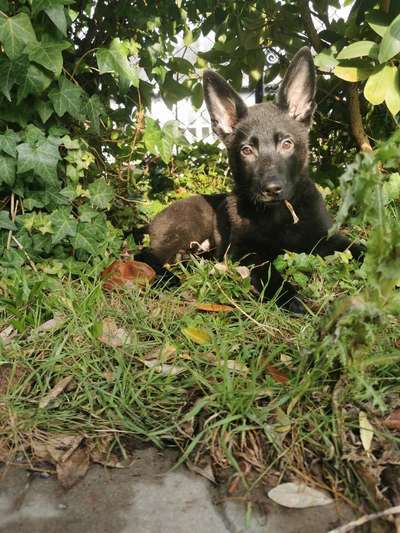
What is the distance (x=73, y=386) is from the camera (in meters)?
2.06

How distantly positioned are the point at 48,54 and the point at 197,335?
1.46 metres

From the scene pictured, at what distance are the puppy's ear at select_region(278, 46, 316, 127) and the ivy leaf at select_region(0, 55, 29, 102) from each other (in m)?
1.56

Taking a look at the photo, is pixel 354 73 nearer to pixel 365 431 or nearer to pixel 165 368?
pixel 165 368

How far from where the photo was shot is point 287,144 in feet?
11.5

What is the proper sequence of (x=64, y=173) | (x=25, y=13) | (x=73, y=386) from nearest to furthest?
(x=73, y=386) → (x=25, y=13) → (x=64, y=173)

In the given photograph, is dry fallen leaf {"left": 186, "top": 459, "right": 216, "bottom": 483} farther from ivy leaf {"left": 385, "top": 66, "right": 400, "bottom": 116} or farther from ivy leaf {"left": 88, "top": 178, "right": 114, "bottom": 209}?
ivy leaf {"left": 385, "top": 66, "right": 400, "bottom": 116}

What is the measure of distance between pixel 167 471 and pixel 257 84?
378 centimetres

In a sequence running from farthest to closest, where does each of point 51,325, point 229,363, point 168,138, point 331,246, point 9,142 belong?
1. point 168,138
2. point 331,246
3. point 9,142
4. point 51,325
5. point 229,363

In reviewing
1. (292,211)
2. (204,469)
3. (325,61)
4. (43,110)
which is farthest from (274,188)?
(204,469)

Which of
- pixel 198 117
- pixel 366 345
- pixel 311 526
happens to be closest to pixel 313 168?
pixel 198 117

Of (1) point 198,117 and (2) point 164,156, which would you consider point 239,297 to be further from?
(1) point 198,117

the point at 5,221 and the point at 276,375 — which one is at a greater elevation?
the point at 5,221

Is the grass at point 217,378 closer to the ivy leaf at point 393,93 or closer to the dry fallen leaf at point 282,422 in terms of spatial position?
the dry fallen leaf at point 282,422

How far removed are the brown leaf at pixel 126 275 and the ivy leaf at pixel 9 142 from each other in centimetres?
72
